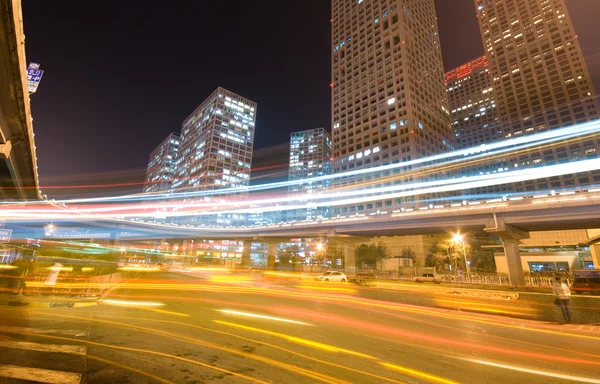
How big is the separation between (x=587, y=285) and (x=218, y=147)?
14491cm

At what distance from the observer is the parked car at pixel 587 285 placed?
22922 mm

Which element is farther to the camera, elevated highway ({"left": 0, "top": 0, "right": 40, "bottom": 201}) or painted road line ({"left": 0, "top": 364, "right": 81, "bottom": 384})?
elevated highway ({"left": 0, "top": 0, "right": 40, "bottom": 201})

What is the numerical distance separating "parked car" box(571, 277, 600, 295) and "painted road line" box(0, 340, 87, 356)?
34792mm

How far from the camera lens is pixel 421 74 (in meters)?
103

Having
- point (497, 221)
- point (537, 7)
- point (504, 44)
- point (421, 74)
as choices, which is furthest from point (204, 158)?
point (537, 7)

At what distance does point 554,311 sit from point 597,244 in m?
45.1

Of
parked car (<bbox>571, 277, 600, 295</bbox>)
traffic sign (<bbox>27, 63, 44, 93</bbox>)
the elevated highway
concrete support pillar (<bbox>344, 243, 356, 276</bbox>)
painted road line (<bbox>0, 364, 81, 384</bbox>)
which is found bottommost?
painted road line (<bbox>0, 364, 81, 384</bbox>)

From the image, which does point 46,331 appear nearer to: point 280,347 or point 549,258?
point 280,347

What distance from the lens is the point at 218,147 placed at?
14612 centimetres

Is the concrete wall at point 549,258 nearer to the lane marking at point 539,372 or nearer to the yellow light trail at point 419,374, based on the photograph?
the lane marking at point 539,372

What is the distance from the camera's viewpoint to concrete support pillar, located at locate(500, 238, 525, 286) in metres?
32.6

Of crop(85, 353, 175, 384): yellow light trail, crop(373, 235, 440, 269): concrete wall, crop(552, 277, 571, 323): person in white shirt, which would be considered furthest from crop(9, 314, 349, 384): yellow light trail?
crop(373, 235, 440, 269): concrete wall

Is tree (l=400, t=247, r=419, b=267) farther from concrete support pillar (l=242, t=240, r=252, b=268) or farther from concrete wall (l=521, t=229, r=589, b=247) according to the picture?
concrete support pillar (l=242, t=240, r=252, b=268)

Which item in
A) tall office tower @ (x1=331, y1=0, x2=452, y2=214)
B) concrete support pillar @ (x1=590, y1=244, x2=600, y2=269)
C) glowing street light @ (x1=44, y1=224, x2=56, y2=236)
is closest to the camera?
concrete support pillar @ (x1=590, y1=244, x2=600, y2=269)
